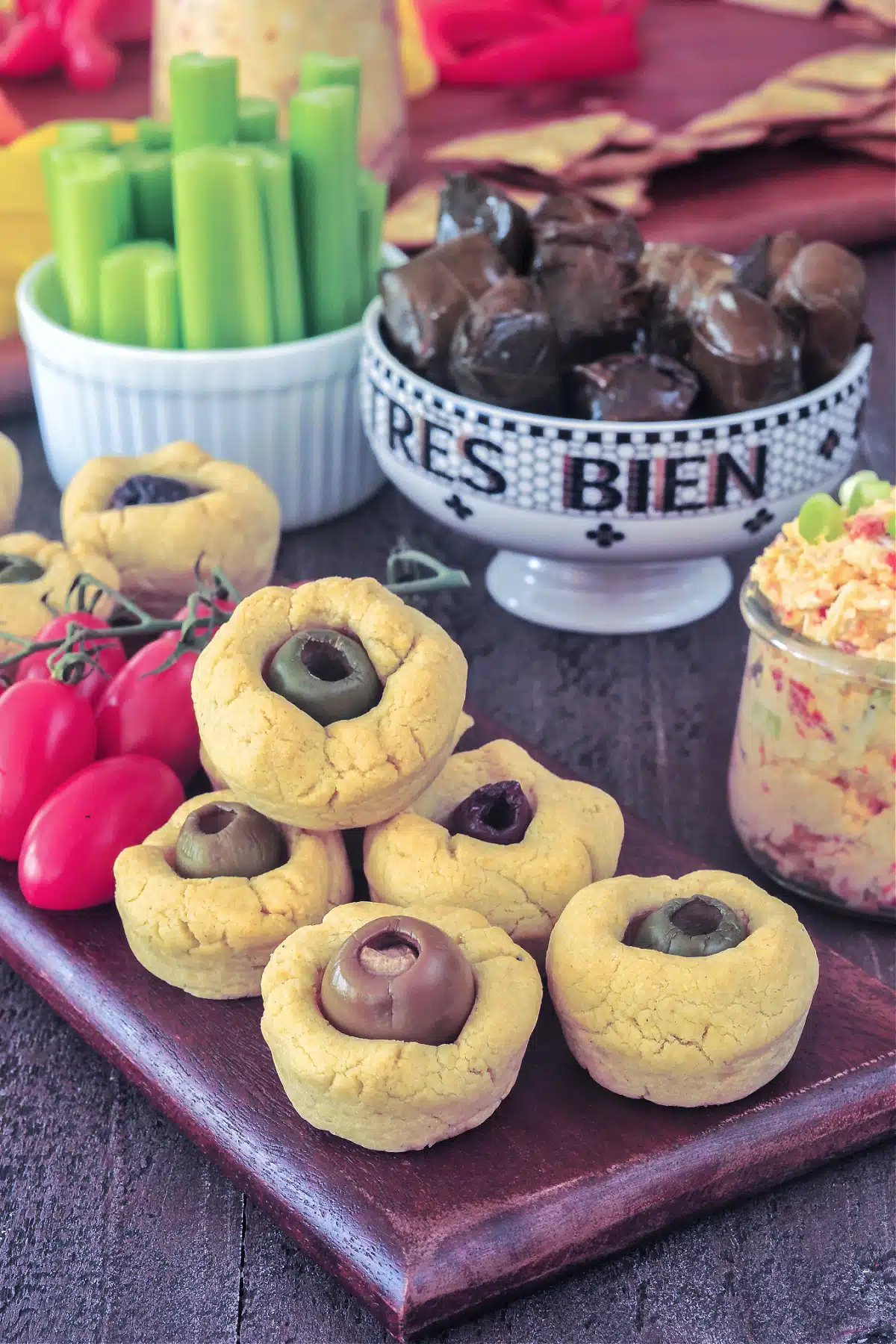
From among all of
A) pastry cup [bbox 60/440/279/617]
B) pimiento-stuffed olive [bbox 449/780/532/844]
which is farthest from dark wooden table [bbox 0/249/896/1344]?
pastry cup [bbox 60/440/279/617]

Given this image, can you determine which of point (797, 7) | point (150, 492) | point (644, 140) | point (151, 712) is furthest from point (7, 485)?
point (797, 7)

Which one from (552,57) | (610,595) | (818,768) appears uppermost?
(552,57)

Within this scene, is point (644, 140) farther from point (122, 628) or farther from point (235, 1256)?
point (235, 1256)

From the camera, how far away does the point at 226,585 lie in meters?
1.09

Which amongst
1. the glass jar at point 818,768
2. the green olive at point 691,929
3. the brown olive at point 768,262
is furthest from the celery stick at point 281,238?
the green olive at point 691,929

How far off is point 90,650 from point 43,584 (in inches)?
4.5

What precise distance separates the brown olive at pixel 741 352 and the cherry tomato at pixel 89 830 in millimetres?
605

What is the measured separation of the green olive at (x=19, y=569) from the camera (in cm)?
122

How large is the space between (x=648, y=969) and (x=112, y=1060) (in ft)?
1.16

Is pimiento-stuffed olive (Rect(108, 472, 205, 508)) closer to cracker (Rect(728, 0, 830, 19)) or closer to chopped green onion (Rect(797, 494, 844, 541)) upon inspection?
chopped green onion (Rect(797, 494, 844, 541))

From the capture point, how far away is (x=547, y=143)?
7.04ft

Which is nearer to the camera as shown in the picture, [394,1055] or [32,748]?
[394,1055]

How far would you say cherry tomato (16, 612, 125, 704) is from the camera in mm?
1133

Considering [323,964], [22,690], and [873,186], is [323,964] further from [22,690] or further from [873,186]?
[873,186]
